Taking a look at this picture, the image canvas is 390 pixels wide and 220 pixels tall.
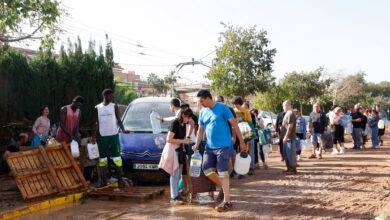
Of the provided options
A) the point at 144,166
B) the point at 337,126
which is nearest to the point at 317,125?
the point at 337,126

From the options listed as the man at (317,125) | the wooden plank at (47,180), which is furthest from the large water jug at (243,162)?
the man at (317,125)

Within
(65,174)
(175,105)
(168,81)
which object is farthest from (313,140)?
(168,81)

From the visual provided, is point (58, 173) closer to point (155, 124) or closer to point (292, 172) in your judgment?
point (155, 124)

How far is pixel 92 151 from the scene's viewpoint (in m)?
7.89

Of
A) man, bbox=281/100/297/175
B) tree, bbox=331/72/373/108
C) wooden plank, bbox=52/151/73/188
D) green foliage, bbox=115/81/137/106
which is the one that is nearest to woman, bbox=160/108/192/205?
wooden plank, bbox=52/151/73/188

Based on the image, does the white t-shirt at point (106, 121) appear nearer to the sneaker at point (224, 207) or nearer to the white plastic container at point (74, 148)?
the white plastic container at point (74, 148)

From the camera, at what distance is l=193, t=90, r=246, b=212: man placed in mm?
6180

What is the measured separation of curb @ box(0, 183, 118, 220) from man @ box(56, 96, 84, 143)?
1381 millimetres

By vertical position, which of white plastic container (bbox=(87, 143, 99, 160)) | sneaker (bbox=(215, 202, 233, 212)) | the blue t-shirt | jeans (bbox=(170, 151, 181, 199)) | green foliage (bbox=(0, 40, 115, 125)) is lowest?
sneaker (bbox=(215, 202, 233, 212))

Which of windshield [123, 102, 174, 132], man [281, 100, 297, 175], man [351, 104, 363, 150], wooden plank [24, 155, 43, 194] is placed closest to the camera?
wooden plank [24, 155, 43, 194]

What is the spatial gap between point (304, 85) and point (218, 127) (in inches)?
1107

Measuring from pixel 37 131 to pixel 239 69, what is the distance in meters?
13.7

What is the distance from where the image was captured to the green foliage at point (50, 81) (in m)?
10.7

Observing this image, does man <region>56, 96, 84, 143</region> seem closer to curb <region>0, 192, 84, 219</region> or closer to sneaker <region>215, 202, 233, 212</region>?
curb <region>0, 192, 84, 219</region>
